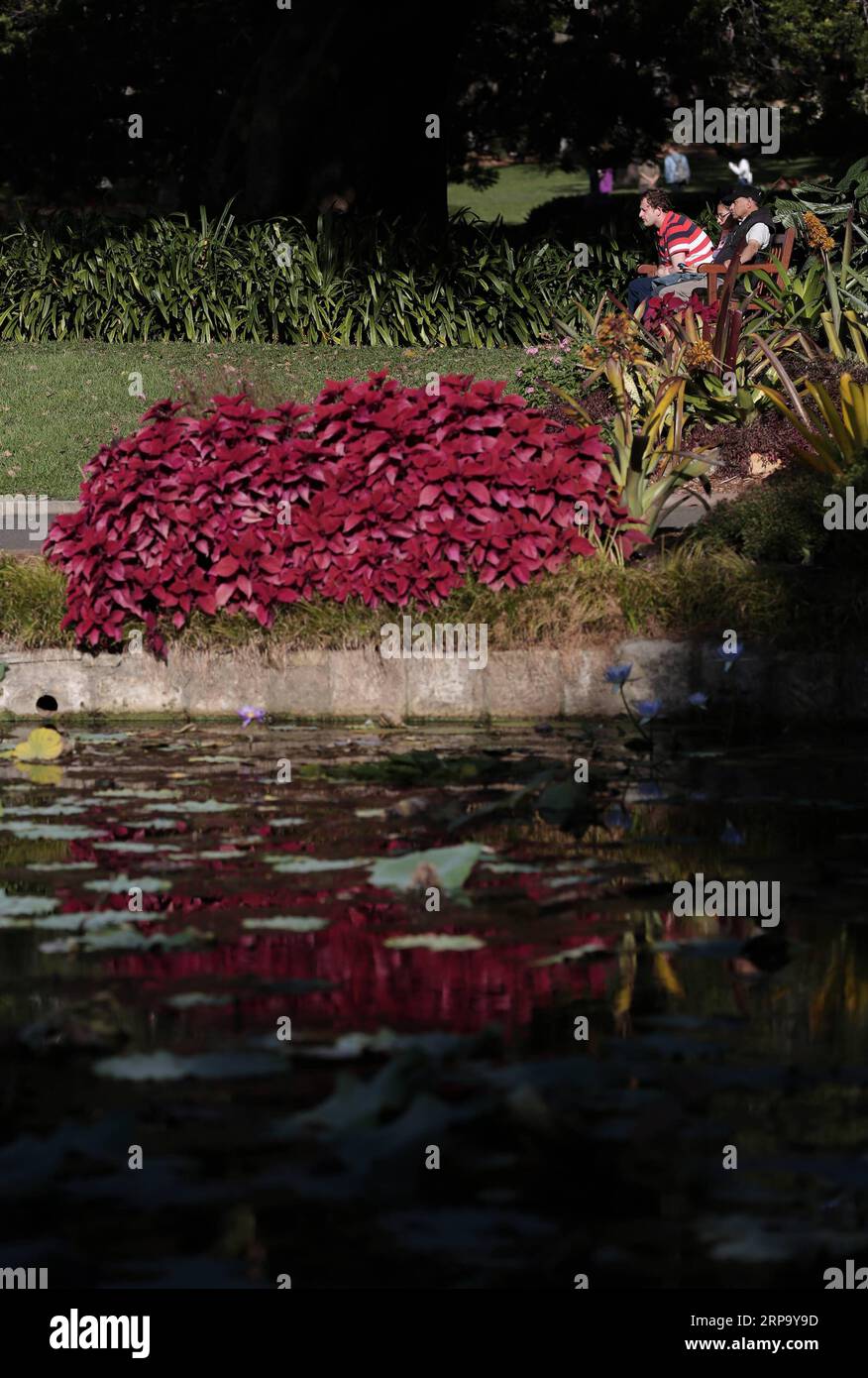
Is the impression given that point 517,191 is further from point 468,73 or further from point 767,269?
point 767,269

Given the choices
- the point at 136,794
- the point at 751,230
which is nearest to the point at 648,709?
the point at 136,794

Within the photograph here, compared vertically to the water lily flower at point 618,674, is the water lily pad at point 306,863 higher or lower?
lower

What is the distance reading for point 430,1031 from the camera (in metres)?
4.59

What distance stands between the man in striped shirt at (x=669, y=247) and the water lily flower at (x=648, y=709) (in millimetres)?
7860

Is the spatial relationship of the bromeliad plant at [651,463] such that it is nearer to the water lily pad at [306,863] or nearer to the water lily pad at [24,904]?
the water lily pad at [306,863]

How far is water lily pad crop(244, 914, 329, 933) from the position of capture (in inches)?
216

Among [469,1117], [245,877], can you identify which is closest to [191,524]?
[245,877]

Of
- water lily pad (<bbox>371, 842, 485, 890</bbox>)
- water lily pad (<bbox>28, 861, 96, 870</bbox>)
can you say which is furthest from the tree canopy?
water lily pad (<bbox>371, 842, 485, 890</bbox>)

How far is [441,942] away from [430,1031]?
0.76 meters

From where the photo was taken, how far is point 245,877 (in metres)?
6.07

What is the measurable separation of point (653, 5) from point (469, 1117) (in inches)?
1398

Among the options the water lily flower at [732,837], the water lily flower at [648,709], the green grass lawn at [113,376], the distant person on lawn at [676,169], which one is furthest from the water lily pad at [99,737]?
the distant person on lawn at [676,169]

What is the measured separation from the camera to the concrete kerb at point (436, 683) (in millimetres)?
8883

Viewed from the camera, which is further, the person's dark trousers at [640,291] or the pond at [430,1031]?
the person's dark trousers at [640,291]
